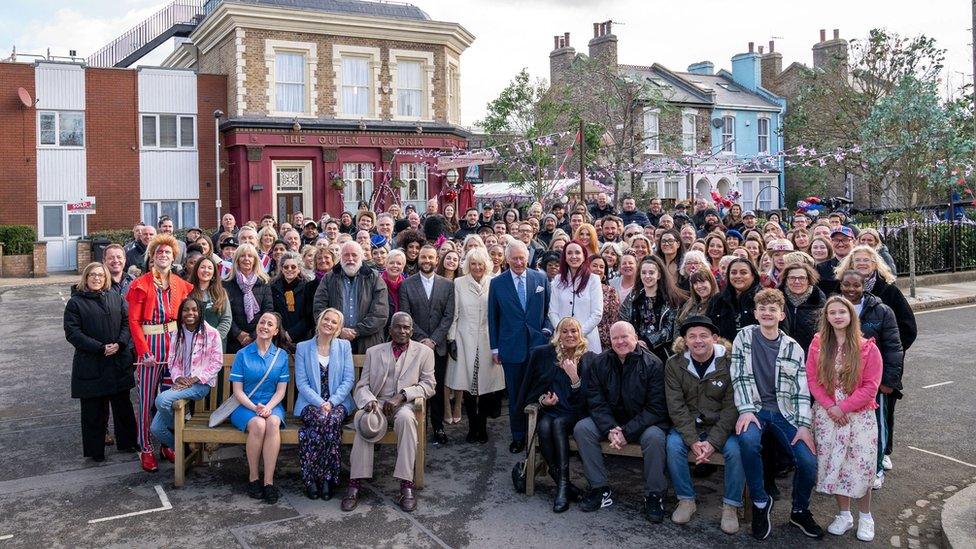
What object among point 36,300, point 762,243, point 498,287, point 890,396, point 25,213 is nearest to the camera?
point 890,396

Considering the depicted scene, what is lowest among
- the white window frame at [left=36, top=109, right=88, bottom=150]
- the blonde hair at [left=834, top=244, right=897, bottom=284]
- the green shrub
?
the blonde hair at [left=834, top=244, right=897, bottom=284]

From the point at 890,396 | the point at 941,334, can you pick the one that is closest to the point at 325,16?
the point at 941,334

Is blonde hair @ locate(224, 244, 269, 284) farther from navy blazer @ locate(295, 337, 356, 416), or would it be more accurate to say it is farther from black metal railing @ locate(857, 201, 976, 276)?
black metal railing @ locate(857, 201, 976, 276)

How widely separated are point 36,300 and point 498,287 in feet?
54.6

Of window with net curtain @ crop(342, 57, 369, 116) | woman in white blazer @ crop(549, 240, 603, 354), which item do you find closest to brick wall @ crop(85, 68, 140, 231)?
window with net curtain @ crop(342, 57, 369, 116)

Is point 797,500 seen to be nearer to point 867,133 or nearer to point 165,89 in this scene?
point 867,133

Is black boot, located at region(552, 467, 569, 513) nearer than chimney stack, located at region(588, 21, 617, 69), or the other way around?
black boot, located at region(552, 467, 569, 513)

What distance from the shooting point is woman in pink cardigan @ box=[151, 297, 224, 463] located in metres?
6.95

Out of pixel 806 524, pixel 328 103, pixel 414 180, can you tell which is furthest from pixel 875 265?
pixel 414 180

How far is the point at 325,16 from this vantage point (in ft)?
92.8

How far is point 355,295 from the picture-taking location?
26.0 ft

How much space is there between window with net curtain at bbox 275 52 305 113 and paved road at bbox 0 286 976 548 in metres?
21.2

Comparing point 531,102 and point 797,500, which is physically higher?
point 531,102

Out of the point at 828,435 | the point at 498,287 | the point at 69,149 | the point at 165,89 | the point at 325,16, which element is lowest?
the point at 828,435
